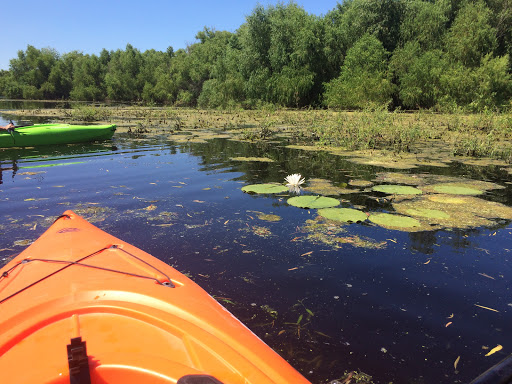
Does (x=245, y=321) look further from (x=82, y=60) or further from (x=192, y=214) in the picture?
(x=82, y=60)

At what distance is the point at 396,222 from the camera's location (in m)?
3.43

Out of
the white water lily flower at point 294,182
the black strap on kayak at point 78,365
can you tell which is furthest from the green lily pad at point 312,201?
the black strap on kayak at point 78,365

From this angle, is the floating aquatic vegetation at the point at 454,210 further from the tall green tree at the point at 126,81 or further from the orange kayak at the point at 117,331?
the tall green tree at the point at 126,81

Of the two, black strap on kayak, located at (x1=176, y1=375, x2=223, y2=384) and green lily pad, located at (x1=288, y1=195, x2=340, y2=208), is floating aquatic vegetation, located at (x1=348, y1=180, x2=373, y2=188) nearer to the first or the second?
green lily pad, located at (x1=288, y1=195, x2=340, y2=208)

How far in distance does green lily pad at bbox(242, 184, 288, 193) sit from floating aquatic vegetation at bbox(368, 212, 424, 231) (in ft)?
4.58

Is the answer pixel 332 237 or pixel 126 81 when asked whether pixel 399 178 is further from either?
pixel 126 81

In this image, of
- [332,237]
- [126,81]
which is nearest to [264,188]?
[332,237]

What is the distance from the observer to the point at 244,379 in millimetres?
1091

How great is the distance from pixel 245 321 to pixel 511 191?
15.0 feet

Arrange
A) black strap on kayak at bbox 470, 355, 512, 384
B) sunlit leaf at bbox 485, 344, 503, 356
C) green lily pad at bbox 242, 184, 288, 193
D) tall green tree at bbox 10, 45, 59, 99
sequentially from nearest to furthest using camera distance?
1. black strap on kayak at bbox 470, 355, 512, 384
2. sunlit leaf at bbox 485, 344, 503, 356
3. green lily pad at bbox 242, 184, 288, 193
4. tall green tree at bbox 10, 45, 59, 99

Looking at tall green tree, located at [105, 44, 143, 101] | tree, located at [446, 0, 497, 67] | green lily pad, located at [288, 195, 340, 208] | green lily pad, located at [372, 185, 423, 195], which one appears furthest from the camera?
tall green tree, located at [105, 44, 143, 101]

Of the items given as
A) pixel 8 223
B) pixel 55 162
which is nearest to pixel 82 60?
pixel 55 162

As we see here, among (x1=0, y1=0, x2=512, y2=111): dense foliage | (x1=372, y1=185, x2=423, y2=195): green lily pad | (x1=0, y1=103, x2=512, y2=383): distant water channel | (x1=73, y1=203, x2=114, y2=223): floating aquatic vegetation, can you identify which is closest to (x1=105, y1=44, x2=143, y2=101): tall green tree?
(x1=0, y1=0, x2=512, y2=111): dense foliage

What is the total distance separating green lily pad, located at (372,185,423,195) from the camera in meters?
4.45
